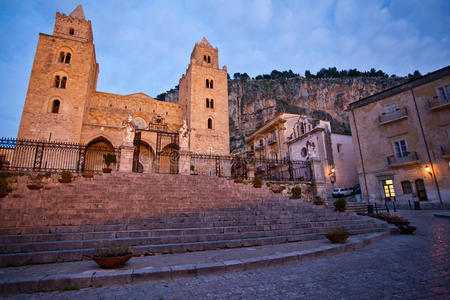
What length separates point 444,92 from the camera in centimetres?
1664

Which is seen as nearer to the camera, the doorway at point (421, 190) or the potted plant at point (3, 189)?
the potted plant at point (3, 189)

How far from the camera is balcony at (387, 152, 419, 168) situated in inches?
680

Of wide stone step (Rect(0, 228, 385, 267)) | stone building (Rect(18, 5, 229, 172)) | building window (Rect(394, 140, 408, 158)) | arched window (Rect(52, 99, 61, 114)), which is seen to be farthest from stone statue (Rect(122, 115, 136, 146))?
building window (Rect(394, 140, 408, 158))

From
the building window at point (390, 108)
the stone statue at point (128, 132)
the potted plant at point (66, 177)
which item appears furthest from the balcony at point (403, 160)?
the potted plant at point (66, 177)

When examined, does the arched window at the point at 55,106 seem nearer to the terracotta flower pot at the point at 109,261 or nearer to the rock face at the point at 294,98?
the terracotta flower pot at the point at 109,261

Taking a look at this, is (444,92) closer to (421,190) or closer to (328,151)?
(421,190)

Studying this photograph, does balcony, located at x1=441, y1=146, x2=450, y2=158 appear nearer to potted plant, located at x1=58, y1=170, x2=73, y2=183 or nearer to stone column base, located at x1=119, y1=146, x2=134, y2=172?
stone column base, located at x1=119, y1=146, x2=134, y2=172

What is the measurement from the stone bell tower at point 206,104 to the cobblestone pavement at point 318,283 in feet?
69.8

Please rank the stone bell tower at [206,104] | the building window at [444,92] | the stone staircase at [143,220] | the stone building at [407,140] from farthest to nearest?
1. the stone bell tower at [206,104]
2. the building window at [444,92]
3. the stone building at [407,140]
4. the stone staircase at [143,220]

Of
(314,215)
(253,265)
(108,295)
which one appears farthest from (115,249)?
(314,215)

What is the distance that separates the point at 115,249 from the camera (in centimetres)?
427

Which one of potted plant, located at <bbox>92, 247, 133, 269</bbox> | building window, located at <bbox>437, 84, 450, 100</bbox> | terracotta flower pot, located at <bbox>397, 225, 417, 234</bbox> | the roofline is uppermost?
the roofline

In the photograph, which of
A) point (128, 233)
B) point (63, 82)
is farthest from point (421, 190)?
point (63, 82)

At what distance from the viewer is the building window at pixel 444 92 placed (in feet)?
53.9
